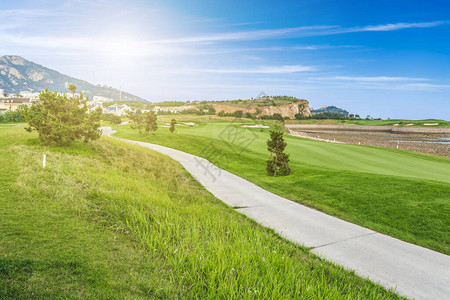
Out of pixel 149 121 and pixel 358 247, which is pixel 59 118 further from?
pixel 149 121

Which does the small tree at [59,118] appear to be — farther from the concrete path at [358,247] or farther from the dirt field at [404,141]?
the dirt field at [404,141]

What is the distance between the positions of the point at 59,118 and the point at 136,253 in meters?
10.7

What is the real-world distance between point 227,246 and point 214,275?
2.74 feet

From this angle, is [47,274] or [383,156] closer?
[47,274]

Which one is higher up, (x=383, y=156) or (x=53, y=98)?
(x=53, y=98)

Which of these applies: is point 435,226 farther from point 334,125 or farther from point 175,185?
point 334,125

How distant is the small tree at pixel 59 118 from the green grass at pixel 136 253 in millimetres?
5309

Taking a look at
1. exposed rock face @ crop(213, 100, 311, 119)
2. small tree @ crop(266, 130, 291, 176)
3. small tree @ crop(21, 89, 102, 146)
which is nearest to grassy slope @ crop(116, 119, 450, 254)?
small tree @ crop(266, 130, 291, 176)

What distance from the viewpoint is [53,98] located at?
1171 cm

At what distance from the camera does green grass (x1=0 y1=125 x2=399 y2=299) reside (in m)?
2.94

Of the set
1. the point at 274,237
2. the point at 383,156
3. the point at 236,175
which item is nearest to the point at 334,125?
the point at 383,156

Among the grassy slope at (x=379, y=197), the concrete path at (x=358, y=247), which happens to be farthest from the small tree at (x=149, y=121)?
the concrete path at (x=358, y=247)

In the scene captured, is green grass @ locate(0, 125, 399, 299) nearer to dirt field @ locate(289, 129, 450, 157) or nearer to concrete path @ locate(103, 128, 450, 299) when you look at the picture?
concrete path @ locate(103, 128, 450, 299)

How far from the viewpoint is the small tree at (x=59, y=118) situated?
36.6 feet
